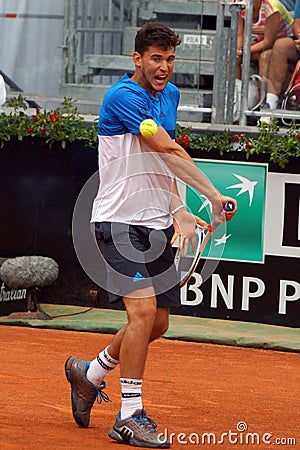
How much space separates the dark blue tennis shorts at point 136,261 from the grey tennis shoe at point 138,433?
0.63 metres

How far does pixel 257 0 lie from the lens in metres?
10.0

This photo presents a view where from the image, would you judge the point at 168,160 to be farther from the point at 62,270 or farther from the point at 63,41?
the point at 63,41

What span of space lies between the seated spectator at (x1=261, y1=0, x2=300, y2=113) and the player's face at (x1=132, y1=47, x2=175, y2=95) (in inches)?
182

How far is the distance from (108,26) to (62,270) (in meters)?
2.62

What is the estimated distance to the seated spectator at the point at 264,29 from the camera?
9953 mm

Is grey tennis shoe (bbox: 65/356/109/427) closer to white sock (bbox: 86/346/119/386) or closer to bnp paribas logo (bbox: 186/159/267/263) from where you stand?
white sock (bbox: 86/346/119/386)

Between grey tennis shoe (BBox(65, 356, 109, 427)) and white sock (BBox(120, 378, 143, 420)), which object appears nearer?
white sock (BBox(120, 378, 143, 420))

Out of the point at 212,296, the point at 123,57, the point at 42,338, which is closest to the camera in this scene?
the point at 42,338

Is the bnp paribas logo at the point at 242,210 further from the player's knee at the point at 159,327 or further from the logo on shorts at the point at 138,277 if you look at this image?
the logo on shorts at the point at 138,277

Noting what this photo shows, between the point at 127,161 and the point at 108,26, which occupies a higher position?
the point at 108,26

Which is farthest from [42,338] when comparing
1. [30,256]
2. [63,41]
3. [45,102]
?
[63,41]

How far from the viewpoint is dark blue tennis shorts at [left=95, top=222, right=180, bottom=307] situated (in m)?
5.39

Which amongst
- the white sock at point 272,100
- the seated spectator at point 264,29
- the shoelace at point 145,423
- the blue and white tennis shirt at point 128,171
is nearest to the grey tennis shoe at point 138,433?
the shoelace at point 145,423

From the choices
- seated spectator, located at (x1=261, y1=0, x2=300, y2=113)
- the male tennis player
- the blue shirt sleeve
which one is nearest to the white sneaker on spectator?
seated spectator, located at (x1=261, y1=0, x2=300, y2=113)
